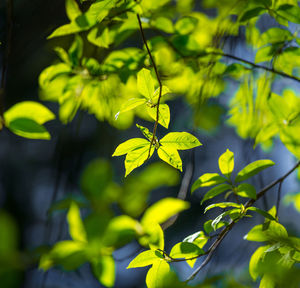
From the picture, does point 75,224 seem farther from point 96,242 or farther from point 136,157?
point 136,157

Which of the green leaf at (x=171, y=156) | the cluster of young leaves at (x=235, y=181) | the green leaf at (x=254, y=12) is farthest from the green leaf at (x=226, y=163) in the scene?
the green leaf at (x=254, y=12)

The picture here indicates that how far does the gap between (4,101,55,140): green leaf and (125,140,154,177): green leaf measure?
147mm

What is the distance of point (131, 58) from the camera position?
75 cm

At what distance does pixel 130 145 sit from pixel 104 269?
9.1 inches

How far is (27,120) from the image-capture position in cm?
50

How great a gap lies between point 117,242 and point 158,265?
0.87 feet

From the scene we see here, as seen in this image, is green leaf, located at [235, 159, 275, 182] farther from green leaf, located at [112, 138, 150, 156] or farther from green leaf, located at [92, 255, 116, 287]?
green leaf, located at [92, 255, 116, 287]

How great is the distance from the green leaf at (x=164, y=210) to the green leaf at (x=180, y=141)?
181 millimetres

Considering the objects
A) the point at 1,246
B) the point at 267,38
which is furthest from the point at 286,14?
the point at 1,246

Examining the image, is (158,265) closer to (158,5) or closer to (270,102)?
(270,102)

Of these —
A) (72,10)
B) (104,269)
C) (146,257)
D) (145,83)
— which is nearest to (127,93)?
(72,10)

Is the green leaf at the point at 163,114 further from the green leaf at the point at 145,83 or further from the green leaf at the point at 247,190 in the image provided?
the green leaf at the point at 247,190

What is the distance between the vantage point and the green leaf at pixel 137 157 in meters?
0.52

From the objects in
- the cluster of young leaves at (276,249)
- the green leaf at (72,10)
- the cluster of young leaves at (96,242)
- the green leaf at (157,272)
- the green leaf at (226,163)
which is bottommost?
the green leaf at (157,272)
